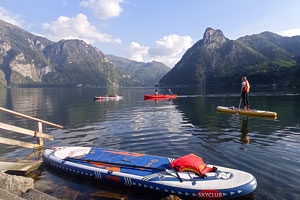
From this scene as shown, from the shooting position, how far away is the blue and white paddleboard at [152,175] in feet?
29.5

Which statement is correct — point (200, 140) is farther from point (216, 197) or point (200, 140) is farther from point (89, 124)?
point (89, 124)

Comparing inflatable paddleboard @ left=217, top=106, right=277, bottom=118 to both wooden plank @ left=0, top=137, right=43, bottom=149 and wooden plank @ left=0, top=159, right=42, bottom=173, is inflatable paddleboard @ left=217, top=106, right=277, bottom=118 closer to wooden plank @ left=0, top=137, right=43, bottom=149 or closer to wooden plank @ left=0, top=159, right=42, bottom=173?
wooden plank @ left=0, top=137, right=43, bottom=149

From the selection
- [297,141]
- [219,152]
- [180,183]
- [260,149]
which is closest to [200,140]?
[219,152]

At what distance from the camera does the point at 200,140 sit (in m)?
19.2

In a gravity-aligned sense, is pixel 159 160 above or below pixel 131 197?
above

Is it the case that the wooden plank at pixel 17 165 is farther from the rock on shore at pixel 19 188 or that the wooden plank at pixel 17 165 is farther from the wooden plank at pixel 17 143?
the rock on shore at pixel 19 188

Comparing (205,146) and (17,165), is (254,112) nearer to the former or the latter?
(205,146)

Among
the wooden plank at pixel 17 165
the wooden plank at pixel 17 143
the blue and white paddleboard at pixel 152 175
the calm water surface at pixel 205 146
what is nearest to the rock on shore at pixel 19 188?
the calm water surface at pixel 205 146

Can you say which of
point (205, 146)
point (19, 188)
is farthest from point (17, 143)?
point (205, 146)

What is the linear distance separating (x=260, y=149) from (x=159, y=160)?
9.52 meters

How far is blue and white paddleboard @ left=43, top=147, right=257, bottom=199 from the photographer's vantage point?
9000 mm

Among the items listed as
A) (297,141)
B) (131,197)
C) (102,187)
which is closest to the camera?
(131,197)

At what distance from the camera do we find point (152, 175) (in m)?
10.0

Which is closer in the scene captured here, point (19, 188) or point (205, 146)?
point (19, 188)
